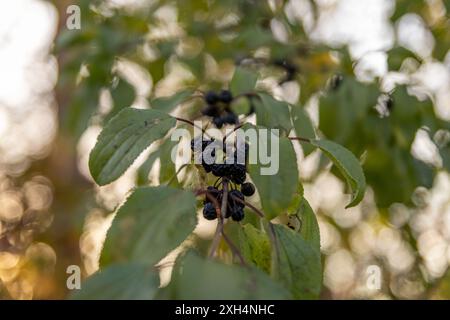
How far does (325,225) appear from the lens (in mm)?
3410

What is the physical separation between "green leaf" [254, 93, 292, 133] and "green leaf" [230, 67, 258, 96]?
0.11 metres

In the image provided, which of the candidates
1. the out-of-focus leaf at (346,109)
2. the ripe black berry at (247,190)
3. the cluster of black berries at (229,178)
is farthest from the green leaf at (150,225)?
the out-of-focus leaf at (346,109)

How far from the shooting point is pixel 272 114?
1.27 m

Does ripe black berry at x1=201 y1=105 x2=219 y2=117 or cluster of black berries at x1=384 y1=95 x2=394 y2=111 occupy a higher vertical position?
ripe black berry at x1=201 y1=105 x2=219 y2=117

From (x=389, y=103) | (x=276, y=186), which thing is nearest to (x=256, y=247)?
(x=276, y=186)

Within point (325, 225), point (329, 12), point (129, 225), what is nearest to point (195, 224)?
point (129, 225)

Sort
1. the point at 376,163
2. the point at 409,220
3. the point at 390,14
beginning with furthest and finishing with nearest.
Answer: the point at 409,220
the point at 390,14
the point at 376,163

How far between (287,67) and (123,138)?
1.43 meters

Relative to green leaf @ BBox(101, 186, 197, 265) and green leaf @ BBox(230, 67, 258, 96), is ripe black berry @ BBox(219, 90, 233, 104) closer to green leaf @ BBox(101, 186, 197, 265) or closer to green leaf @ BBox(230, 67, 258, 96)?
green leaf @ BBox(230, 67, 258, 96)

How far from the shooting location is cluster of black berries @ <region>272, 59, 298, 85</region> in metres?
2.39

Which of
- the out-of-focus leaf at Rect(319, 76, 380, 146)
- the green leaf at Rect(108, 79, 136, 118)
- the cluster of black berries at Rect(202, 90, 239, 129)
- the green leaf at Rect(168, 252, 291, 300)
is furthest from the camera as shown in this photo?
the green leaf at Rect(108, 79, 136, 118)

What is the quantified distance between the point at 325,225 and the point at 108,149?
250cm

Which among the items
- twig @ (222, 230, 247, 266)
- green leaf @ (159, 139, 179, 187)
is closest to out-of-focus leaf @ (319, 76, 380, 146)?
green leaf @ (159, 139, 179, 187)
